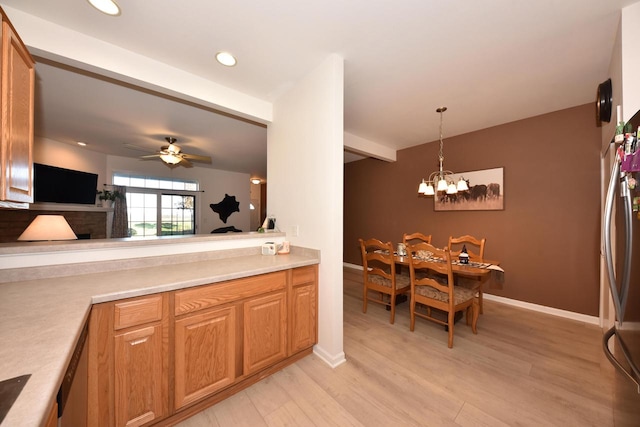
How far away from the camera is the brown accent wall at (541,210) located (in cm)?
271

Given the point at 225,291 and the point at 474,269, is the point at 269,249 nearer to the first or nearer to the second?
the point at 225,291

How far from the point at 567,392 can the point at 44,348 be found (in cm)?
290

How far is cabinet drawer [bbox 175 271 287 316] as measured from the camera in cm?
139

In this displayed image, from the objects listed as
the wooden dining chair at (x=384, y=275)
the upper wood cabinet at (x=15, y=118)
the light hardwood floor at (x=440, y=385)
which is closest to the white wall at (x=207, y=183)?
the upper wood cabinet at (x=15, y=118)

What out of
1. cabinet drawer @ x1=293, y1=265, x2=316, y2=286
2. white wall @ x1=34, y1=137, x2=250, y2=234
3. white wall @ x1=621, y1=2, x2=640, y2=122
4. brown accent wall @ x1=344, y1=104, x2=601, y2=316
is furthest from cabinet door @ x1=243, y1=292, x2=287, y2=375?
white wall @ x1=34, y1=137, x2=250, y2=234

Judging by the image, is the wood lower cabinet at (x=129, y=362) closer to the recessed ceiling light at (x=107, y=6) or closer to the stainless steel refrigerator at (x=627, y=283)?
the recessed ceiling light at (x=107, y=6)

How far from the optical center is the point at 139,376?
1271 millimetres

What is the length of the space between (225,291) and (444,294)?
2044 millimetres

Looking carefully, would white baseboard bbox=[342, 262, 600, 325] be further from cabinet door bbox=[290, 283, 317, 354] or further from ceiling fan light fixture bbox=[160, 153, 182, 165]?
ceiling fan light fixture bbox=[160, 153, 182, 165]

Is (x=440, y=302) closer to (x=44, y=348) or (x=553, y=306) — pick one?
(x=553, y=306)

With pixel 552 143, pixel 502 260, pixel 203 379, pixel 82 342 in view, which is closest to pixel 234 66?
pixel 82 342

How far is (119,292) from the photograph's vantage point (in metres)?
1.19

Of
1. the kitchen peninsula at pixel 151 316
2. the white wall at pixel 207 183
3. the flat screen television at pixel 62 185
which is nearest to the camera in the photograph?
the kitchen peninsula at pixel 151 316

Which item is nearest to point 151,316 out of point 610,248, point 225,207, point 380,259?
point 380,259
